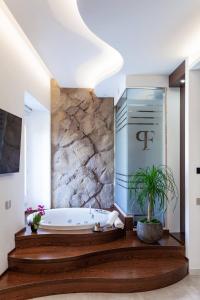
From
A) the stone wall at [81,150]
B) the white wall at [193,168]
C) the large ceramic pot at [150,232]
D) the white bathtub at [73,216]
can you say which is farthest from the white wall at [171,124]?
the stone wall at [81,150]

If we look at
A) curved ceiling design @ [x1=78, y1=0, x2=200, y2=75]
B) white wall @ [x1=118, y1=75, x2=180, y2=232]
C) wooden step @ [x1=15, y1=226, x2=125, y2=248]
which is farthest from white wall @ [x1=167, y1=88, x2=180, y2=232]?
wooden step @ [x1=15, y1=226, x2=125, y2=248]

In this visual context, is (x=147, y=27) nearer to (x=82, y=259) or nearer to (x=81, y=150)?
(x=82, y=259)

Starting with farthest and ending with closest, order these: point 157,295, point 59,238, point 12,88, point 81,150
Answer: point 81,150 → point 59,238 → point 12,88 → point 157,295

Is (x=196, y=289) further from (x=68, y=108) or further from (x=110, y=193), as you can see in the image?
(x=68, y=108)

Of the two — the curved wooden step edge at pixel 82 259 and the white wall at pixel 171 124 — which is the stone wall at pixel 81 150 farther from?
the curved wooden step edge at pixel 82 259

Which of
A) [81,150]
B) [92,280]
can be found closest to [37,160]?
[81,150]

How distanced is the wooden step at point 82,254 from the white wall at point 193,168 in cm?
22

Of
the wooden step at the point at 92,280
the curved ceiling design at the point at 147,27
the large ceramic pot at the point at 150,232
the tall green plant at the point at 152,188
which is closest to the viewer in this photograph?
the curved ceiling design at the point at 147,27

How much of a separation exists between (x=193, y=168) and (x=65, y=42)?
95.5 inches

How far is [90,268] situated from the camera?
337cm

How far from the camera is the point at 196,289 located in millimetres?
3199

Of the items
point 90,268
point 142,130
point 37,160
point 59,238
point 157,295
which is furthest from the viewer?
point 37,160

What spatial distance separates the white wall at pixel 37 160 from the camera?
19.0ft

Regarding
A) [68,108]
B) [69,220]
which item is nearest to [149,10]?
[68,108]
